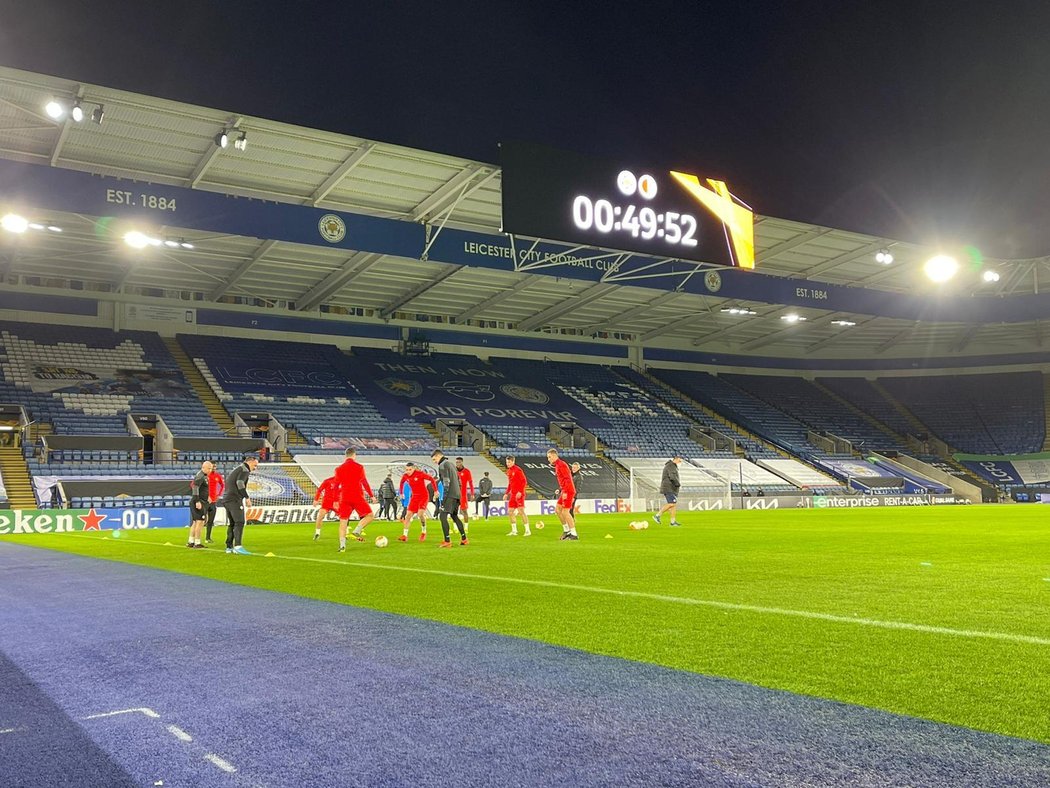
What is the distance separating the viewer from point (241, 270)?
115 ft

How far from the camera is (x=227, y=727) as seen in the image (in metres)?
3.36

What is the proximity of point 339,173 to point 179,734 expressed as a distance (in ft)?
77.3

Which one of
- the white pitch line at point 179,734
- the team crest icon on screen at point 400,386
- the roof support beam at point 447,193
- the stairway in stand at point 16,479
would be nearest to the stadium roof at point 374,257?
the roof support beam at point 447,193

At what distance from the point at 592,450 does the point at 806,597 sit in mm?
33212

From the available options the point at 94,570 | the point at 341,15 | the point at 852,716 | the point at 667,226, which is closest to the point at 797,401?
the point at 667,226

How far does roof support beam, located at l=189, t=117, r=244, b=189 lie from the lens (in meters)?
21.5

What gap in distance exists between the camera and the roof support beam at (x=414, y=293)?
36.5 metres

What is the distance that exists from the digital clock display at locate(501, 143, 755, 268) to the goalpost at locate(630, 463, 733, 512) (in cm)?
1229

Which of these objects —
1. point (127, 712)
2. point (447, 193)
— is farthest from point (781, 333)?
point (127, 712)

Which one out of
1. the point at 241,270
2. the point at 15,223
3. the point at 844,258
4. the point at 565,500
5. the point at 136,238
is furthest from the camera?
the point at 844,258

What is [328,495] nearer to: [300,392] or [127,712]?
[127,712]

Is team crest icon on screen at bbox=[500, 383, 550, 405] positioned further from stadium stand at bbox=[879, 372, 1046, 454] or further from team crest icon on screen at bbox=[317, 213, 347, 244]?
stadium stand at bbox=[879, 372, 1046, 454]

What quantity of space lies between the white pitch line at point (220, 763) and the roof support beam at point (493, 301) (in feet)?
116

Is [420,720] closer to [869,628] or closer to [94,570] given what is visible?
[869,628]
